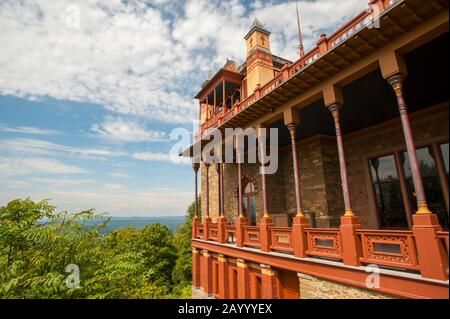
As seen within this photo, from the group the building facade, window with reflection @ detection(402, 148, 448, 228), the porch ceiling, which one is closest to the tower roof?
the building facade

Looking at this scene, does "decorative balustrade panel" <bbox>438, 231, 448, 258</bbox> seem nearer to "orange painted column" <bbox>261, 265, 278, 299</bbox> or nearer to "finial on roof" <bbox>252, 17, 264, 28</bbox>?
"orange painted column" <bbox>261, 265, 278, 299</bbox>

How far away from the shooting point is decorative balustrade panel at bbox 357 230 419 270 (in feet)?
14.6

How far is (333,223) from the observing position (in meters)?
10.5

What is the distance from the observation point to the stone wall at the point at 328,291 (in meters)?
5.00

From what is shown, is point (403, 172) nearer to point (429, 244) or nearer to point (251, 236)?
point (429, 244)

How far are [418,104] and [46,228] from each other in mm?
10994

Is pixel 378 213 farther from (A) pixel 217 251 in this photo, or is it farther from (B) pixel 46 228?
(B) pixel 46 228

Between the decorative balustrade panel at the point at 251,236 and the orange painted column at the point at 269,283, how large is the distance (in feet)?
3.26

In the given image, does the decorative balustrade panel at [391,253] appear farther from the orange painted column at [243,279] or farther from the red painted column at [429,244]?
the orange painted column at [243,279]

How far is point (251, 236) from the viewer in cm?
912

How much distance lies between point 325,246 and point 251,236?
138 inches

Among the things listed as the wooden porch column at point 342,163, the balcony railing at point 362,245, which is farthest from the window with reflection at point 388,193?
the wooden porch column at point 342,163

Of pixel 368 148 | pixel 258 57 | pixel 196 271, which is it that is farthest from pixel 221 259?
pixel 258 57

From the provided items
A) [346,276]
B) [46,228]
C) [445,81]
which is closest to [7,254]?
[46,228]
